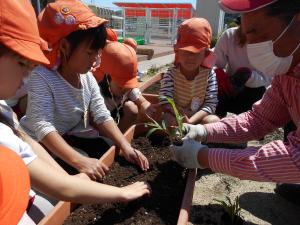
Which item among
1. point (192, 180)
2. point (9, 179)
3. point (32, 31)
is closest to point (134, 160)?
Result: point (192, 180)

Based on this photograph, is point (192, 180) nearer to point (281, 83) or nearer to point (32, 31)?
point (281, 83)

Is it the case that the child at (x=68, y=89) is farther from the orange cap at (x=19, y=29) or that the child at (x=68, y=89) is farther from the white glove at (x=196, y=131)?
the orange cap at (x=19, y=29)

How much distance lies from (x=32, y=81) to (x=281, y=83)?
4.72ft

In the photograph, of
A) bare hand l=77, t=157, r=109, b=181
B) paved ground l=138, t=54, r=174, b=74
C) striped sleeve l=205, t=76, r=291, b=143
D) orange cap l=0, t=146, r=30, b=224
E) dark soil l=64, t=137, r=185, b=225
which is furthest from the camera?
paved ground l=138, t=54, r=174, b=74

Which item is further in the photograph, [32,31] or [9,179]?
[32,31]

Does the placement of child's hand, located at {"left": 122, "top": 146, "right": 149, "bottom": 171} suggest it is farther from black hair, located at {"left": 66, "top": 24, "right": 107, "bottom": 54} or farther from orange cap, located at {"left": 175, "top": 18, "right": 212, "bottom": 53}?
orange cap, located at {"left": 175, "top": 18, "right": 212, "bottom": 53}

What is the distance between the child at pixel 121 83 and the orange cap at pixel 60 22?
22.6 inches

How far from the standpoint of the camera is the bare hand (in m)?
1.77

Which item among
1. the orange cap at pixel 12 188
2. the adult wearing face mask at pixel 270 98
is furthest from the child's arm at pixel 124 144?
the orange cap at pixel 12 188

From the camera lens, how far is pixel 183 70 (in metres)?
2.71

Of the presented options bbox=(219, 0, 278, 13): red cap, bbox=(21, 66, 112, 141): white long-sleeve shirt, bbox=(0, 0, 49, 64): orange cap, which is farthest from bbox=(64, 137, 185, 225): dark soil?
bbox=(219, 0, 278, 13): red cap

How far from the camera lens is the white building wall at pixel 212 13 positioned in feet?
67.3

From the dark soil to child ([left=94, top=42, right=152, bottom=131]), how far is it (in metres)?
0.54

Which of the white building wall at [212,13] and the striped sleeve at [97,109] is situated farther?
the white building wall at [212,13]
